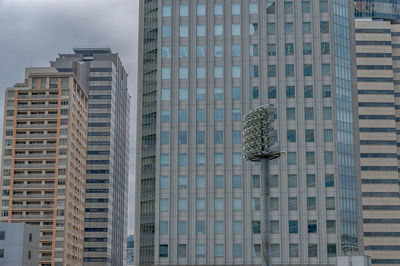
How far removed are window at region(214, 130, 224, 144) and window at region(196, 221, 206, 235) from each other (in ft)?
50.6

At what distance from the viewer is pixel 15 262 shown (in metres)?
154

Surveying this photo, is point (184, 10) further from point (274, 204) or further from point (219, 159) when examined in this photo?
point (274, 204)

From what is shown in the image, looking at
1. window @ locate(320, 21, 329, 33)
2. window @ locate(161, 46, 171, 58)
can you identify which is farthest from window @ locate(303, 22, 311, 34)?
window @ locate(161, 46, 171, 58)

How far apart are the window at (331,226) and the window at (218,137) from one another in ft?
80.0

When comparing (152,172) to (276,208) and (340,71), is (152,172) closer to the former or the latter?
(276,208)

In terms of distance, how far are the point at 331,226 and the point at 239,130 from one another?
24.2m

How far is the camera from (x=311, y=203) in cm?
12406

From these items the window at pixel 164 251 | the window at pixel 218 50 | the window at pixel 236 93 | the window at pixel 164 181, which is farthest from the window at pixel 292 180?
the window at pixel 218 50

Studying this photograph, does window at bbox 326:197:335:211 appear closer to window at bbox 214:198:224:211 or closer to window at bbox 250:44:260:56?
window at bbox 214:198:224:211

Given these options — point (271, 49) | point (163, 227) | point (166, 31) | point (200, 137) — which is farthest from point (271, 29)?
point (163, 227)

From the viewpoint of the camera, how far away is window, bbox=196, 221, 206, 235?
408 ft

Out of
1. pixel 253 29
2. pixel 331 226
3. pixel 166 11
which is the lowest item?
pixel 331 226

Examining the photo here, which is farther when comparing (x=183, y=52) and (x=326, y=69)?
(x=183, y=52)

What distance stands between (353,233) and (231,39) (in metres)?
43.2
